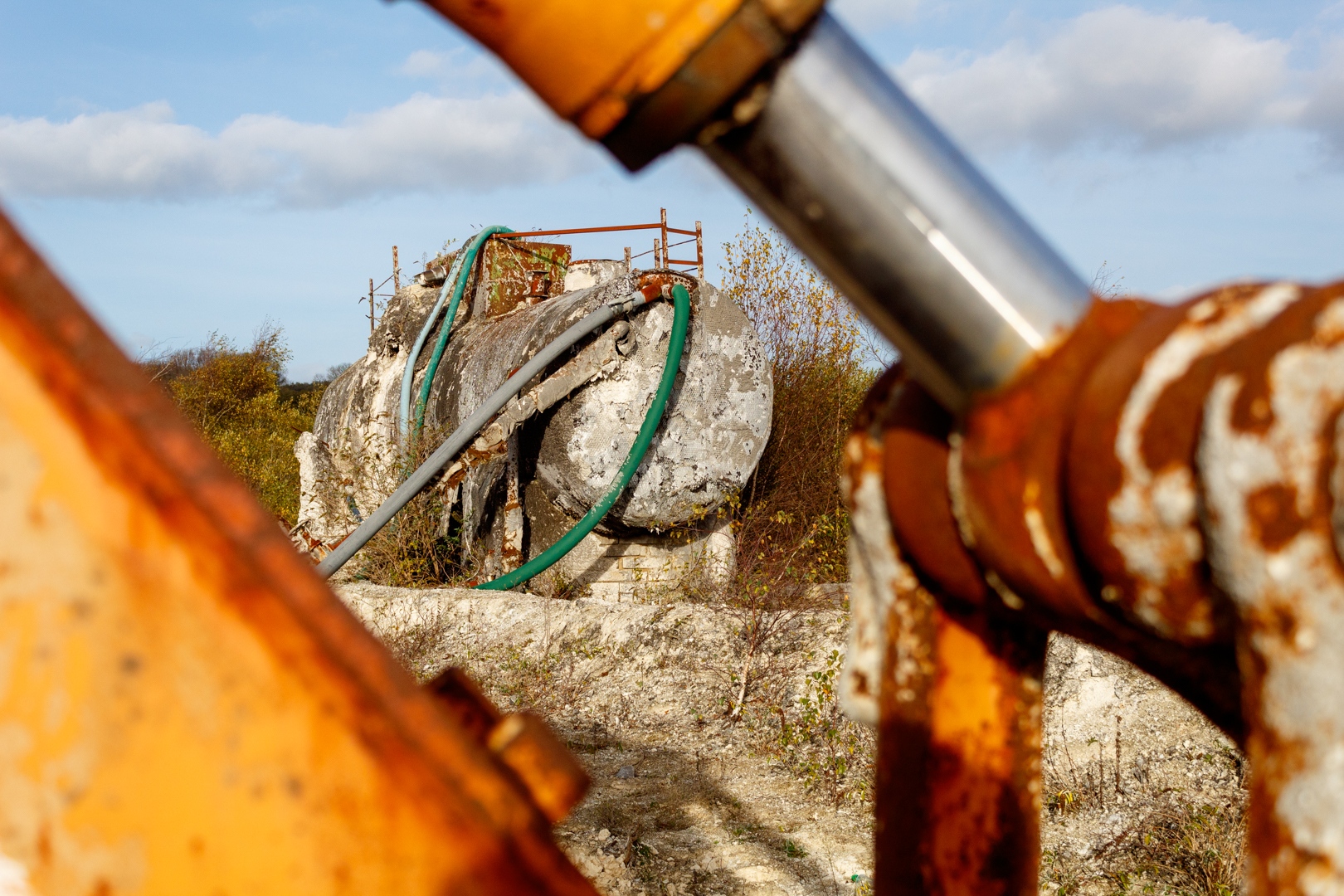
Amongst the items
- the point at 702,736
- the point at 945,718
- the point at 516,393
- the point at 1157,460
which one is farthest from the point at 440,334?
the point at 1157,460

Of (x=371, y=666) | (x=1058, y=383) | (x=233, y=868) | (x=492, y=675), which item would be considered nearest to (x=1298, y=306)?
(x=1058, y=383)

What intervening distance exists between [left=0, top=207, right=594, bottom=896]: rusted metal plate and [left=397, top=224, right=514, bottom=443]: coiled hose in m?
6.95

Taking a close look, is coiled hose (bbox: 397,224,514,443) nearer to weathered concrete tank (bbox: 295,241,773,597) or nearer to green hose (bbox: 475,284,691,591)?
weathered concrete tank (bbox: 295,241,773,597)

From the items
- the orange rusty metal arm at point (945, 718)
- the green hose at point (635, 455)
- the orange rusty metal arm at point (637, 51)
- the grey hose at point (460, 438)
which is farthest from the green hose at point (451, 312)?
the orange rusty metal arm at point (637, 51)

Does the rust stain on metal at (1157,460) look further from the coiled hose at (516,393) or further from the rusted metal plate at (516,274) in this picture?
the rusted metal plate at (516,274)

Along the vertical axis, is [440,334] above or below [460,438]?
above

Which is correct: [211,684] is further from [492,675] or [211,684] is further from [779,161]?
[492,675]

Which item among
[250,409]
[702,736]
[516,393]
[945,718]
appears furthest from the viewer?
[250,409]

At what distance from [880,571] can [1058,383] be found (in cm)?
24

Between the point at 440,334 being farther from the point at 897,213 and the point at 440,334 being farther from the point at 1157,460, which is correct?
the point at 1157,460

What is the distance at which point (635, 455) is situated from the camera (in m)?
5.46

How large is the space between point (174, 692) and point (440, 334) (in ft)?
24.5

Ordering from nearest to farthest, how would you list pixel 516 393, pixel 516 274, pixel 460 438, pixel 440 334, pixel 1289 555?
pixel 1289 555
pixel 460 438
pixel 516 393
pixel 440 334
pixel 516 274

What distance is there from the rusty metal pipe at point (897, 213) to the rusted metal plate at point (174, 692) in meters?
0.37
